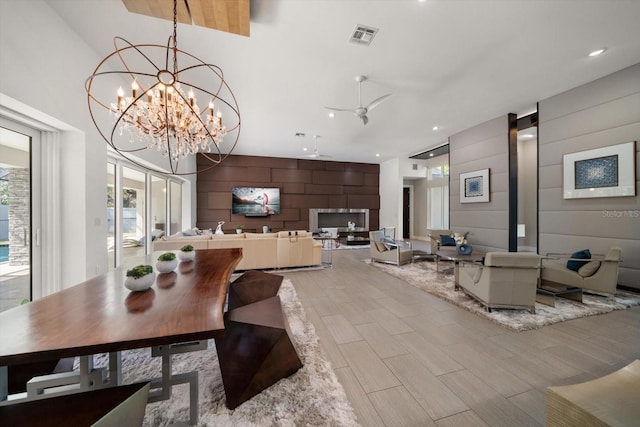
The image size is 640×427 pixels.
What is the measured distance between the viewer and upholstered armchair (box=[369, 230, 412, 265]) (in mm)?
4953

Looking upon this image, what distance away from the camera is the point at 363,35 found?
254cm

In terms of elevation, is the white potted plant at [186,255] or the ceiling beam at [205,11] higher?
the ceiling beam at [205,11]

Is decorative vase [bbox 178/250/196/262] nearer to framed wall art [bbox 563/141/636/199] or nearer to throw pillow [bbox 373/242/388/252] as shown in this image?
throw pillow [bbox 373/242/388/252]

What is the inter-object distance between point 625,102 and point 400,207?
17.8 ft

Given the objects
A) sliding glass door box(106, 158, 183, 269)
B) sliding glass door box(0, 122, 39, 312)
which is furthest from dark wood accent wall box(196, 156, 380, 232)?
sliding glass door box(0, 122, 39, 312)

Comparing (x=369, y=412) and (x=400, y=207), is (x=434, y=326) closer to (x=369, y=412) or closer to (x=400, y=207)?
(x=369, y=412)

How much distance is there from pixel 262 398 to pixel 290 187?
712cm

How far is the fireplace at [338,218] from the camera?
840cm

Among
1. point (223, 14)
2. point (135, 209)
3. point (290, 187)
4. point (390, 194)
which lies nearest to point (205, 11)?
point (223, 14)

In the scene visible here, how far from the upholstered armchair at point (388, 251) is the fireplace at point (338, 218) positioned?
10.7 feet

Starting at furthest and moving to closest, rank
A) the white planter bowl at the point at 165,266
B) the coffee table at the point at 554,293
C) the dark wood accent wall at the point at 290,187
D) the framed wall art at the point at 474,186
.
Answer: the dark wood accent wall at the point at 290,187
the framed wall art at the point at 474,186
the coffee table at the point at 554,293
the white planter bowl at the point at 165,266

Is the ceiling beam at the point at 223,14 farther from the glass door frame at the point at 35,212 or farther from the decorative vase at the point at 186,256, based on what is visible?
the decorative vase at the point at 186,256

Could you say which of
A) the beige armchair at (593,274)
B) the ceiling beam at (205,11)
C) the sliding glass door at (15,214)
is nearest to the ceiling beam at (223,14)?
the ceiling beam at (205,11)

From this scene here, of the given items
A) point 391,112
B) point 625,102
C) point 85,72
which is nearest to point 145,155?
point 85,72
